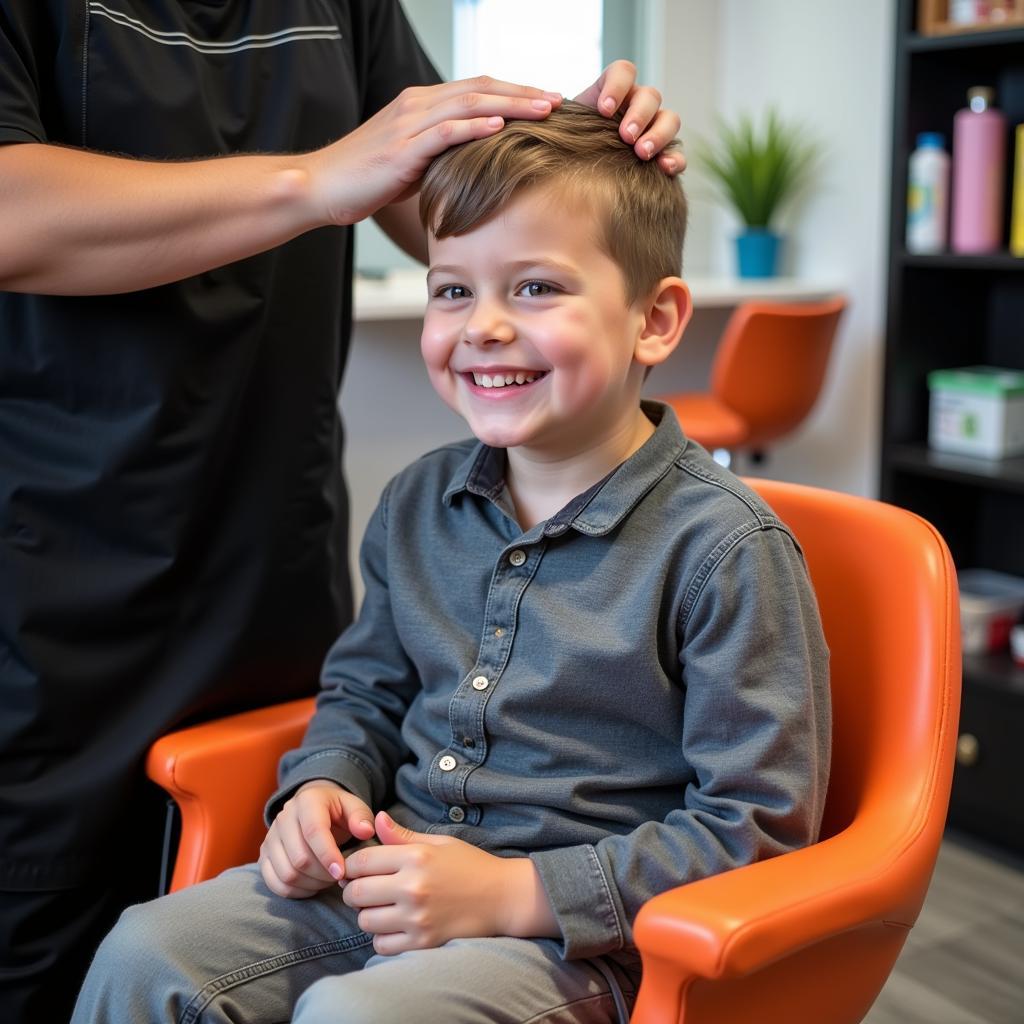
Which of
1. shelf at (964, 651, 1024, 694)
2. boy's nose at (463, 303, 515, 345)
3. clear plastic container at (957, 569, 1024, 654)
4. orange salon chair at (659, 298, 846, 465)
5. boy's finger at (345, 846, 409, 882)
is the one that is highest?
boy's nose at (463, 303, 515, 345)

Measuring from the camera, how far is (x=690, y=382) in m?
3.72

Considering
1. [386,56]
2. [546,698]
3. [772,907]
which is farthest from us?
[386,56]

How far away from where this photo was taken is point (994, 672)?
2553 mm

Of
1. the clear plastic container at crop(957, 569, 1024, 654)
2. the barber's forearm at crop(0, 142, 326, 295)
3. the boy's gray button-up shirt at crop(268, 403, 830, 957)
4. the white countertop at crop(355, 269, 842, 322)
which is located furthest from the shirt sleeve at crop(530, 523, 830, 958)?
the white countertop at crop(355, 269, 842, 322)

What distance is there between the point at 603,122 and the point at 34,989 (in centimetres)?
96

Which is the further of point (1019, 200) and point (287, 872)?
point (1019, 200)

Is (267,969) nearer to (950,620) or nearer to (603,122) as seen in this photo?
(950,620)

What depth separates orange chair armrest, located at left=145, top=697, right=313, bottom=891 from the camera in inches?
48.7

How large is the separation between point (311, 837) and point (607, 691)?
0.28 meters

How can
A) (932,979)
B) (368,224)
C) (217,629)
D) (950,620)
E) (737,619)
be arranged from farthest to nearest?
(368,224), (932,979), (217,629), (950,620), (737,619)

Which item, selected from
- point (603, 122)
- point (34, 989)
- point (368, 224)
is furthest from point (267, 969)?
point (368, 224)

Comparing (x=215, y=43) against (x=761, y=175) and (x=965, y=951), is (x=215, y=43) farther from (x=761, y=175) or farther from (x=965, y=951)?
(x=761, y=175)

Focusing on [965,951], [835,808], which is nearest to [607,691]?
[835,808]

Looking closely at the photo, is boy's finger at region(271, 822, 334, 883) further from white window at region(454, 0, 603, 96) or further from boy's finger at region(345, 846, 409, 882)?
white window at region(454, 0, 603, 96)
